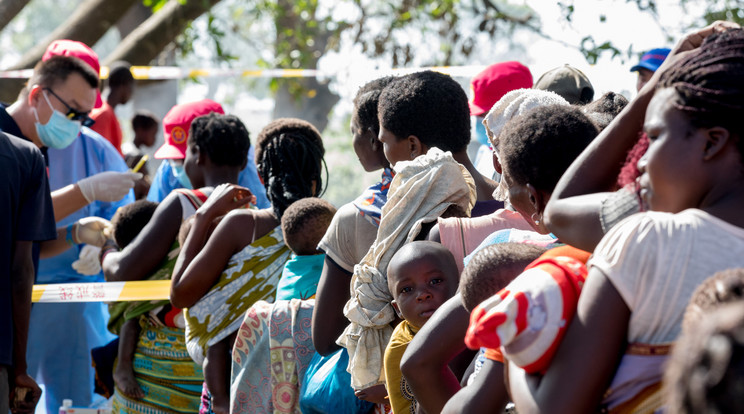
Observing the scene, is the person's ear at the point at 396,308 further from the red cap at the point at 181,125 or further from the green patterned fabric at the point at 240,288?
the red cap at the point at 181,125

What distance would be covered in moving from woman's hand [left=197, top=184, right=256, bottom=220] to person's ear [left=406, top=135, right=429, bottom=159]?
1.10m

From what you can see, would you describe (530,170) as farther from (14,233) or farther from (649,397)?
(14,233)

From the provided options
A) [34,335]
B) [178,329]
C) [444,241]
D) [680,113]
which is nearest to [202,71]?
[34,335]

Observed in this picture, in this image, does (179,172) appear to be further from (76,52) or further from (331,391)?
(331,391)

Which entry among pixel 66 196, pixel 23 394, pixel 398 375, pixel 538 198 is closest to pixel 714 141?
pixel 538 198

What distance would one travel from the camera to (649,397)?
4.82 ft

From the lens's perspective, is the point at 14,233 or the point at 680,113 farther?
the point at 14,233

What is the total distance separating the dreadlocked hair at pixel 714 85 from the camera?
59.1 inches

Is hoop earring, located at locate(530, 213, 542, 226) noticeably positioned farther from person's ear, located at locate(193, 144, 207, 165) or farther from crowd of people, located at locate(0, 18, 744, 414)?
person's ear, located at locate(193, 144, 207, 165)

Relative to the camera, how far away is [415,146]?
9.79 feet

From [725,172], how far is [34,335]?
476 cm

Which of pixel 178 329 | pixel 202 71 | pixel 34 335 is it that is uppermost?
pixel 202 71

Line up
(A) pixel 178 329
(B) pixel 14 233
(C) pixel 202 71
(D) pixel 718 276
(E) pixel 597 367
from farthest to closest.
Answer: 1. (C) pixel 202 71
2. (A) pixel 178 329
3. (B) pixel 14 233
4. (E) pixel 597 367
5. (D) pixel 718 276

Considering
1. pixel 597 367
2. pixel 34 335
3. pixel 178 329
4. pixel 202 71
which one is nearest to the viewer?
pixel 597 367
